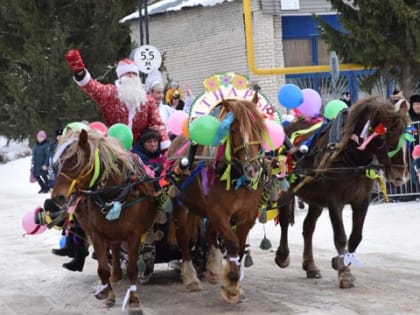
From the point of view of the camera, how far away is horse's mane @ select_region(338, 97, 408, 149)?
7.64m

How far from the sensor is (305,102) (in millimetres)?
9148

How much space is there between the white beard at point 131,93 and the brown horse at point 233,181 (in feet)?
3.40

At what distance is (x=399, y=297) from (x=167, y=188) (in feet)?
7.38

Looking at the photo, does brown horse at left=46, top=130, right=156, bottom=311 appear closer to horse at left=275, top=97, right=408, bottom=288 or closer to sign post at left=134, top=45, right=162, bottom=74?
horse at left=275, top=97, right=408, bottom=288

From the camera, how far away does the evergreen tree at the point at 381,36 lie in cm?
1466

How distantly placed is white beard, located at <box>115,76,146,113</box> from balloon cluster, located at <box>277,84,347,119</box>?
1.60 meters

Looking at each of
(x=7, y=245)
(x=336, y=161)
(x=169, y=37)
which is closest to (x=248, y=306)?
(x=336, y=161)

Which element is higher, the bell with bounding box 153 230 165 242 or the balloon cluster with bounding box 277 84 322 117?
the balloon cluster with bounding box 277 84 322 117

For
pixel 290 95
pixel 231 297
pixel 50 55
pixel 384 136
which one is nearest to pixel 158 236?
pixel 231 297

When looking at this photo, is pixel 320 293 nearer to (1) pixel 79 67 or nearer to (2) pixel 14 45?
(1) pixel 79 67

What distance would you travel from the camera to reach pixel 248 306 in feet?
23.3

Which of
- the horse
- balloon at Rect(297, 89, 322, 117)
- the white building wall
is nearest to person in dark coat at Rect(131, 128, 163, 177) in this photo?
the horse

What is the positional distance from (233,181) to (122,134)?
121 cm

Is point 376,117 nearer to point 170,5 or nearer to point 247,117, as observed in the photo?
point 247,117
